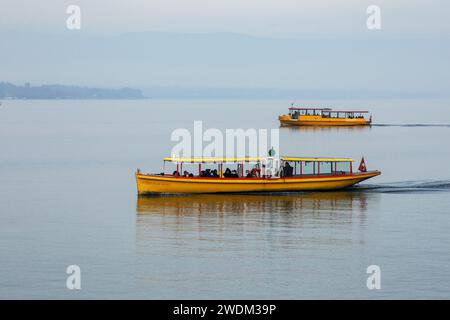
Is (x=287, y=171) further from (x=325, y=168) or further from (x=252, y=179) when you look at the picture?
(x=325, y=168)

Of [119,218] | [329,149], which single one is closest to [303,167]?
[119,218]

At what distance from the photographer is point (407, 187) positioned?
70500 mm

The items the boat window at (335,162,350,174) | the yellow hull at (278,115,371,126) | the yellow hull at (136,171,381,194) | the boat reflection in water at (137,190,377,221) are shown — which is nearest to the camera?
the boat reflection in water at (137,190,377,221)

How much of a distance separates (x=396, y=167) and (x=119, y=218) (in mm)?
40646

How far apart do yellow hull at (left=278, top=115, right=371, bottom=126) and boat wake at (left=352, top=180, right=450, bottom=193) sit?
275ft

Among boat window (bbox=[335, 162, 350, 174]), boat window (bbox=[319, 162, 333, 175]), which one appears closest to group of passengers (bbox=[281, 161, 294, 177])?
boat window (bbox=[319, 162, 333, 175])

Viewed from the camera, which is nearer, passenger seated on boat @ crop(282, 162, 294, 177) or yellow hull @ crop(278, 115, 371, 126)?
passenger seated on boat @ crop(282, 162, 294, 177)

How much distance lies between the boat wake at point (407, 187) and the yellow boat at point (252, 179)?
2.64 meters

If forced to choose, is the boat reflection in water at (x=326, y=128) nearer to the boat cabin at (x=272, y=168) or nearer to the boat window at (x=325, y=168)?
the boat window at (x=325, y=168)

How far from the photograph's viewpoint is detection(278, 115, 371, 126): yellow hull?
6211 inches

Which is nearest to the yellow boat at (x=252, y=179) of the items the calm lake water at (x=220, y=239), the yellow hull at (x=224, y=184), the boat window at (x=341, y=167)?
the yellow hull at (x=224, y=184)

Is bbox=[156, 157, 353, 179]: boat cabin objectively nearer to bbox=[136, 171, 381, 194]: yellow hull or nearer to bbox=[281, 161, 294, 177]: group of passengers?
bbox=[281, 161, 294, 177]: group of passengers

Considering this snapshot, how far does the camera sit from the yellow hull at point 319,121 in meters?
158

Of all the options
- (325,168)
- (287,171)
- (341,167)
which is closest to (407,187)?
(341,167)
